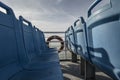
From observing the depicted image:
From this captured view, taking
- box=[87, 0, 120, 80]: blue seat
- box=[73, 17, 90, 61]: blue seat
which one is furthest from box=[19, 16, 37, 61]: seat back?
box=[87, 0, 120, 80]: blue seat

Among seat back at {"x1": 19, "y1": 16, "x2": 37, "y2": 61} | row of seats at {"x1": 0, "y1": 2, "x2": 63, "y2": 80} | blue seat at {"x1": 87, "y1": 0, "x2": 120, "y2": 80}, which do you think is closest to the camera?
blue seat at {"x1": 87, "y1": 0, "x2": 120, "y2": 80}

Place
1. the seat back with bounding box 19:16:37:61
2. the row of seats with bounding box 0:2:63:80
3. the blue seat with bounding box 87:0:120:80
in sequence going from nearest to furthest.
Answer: the blue seat with bounding box 87:0:120:80
the row of seats with bounding box 0:2:63:80
the seat back with bounding box 19:16:37:61

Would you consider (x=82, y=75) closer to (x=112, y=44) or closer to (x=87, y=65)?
(x=87, y=65)

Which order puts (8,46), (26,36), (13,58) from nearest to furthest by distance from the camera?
(8,46) → (13,58) → (26,36)

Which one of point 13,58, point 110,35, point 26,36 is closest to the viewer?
point 110,35

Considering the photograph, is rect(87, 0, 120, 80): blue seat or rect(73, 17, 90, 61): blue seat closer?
rect(87, 0, 120, 80): blue seat

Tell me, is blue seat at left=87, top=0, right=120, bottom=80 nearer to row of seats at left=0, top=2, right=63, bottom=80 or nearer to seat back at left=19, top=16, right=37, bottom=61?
row of seats at left=0, top=2, right=63, bottom=80

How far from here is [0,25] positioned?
1219 mm

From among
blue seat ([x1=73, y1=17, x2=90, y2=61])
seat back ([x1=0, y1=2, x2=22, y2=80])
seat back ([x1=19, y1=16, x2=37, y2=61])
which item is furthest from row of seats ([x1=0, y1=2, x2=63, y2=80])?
blue seat ([x1=73, y1=17, x2=90, y2=61])

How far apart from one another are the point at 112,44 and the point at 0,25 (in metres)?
0.73

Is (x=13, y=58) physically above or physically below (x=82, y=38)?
below

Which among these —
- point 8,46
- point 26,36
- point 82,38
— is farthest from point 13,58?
point 82,38

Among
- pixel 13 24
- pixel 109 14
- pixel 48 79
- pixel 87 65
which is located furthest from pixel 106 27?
pixel 87 65

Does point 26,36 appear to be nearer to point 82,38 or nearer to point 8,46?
point 82,38
